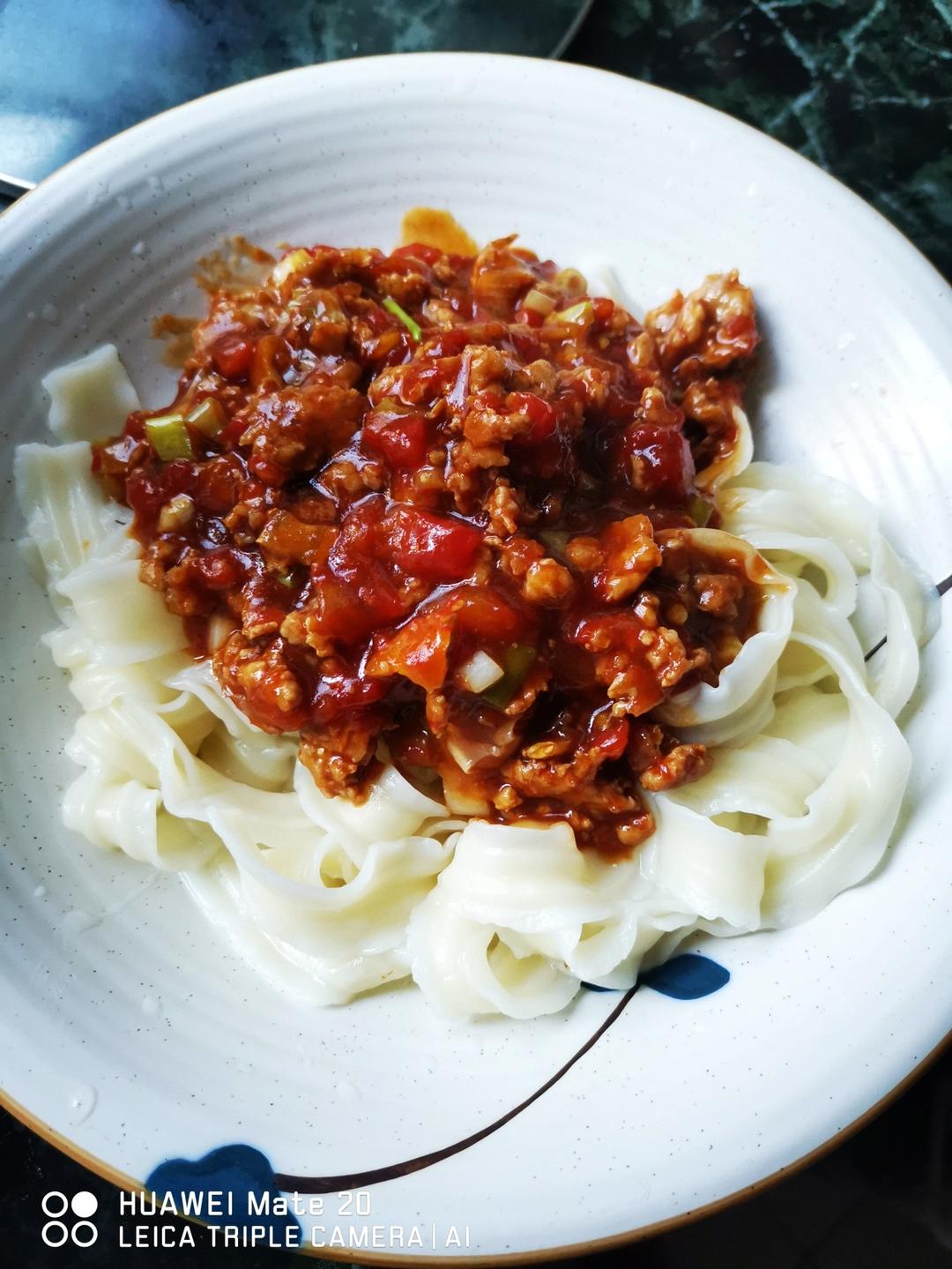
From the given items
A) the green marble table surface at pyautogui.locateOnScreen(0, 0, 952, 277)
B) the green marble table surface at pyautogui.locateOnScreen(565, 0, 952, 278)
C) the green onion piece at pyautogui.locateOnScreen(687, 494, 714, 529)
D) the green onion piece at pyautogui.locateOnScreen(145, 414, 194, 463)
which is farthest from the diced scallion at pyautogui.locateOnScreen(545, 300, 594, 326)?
the green marble table surface at pyautogui.locateOnScreen(565, 0, 952, 278)

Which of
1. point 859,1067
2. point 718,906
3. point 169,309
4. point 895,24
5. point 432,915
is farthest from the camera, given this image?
point 895,24

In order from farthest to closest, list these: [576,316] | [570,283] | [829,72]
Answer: [829,72], [570,283], [576,316]

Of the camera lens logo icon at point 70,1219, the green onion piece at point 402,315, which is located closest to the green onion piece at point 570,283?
the green onion piece at point 402,315

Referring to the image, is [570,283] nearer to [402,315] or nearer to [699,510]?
[402,315]

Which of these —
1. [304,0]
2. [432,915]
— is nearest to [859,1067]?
[432,915]

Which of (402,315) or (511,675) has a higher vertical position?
(402,315)

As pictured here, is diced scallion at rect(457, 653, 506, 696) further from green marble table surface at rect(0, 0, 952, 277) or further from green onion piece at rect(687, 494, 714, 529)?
green marble table surface at rect(0, 0, 952, 277)

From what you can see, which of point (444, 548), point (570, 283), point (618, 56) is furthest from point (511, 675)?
point (618, 56)

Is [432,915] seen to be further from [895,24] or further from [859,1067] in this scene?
[895,24]
